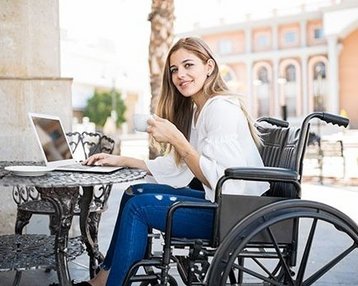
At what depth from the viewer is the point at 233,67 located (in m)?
27.9

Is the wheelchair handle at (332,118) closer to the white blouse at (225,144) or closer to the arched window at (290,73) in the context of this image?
the white blouse at (225,144)

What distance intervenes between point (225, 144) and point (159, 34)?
504 cm

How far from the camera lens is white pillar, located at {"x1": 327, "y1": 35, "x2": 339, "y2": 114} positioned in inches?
962

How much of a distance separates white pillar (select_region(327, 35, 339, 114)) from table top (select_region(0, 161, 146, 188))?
24.0m

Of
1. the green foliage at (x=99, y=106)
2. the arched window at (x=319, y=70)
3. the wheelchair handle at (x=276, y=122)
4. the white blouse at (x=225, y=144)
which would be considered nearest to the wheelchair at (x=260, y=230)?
the white blouse at (x=225, y=144)

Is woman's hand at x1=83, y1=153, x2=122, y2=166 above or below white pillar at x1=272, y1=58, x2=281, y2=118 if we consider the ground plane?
below

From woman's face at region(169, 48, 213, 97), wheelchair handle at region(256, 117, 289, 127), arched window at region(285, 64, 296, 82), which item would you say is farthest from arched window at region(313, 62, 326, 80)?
woman's face at region(169, 48, 213, 97)

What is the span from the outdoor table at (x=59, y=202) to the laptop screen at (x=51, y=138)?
0.53ft

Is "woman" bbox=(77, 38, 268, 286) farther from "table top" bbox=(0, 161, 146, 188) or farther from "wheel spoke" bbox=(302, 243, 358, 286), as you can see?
"wheel spoke" bbox=(302, 243, 358, 286)

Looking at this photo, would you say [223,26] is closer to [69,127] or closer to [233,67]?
[233,67]

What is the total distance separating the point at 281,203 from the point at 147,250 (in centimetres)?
53

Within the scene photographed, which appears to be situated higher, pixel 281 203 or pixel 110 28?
pixel 110 28

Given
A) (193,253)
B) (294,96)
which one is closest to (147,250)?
(193,253)

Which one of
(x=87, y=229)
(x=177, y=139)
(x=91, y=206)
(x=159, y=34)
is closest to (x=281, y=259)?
(x=177, y=139)
